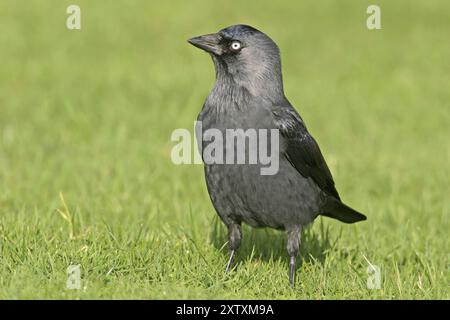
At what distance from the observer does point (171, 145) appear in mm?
10039

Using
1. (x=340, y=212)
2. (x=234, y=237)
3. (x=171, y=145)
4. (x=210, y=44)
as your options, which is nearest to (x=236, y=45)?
(x=210, y=44)

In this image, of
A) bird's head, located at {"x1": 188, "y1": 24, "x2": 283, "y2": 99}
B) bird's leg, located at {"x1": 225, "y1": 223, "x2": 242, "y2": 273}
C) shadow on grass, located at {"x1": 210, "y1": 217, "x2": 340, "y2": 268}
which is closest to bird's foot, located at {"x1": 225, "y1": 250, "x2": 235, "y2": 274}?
bird's leg, located at {"x1": 225, "y1": 223, "x2": 242, "y2": 273}

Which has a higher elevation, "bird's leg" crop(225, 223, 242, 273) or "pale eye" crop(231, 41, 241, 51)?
"pale eye" crop(231, 41, 241, 51)

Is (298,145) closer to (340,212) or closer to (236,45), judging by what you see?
(236,45)

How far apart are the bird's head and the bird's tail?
42.7 inches

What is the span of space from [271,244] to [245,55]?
173 cm

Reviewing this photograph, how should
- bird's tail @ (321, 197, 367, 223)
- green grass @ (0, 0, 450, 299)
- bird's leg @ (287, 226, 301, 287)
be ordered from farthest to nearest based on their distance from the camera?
bird's tail @ (321, 197, 367, 223), bird's leg @ (287, 226, 301, 287), green grass @ (0, 0, 450, 299)

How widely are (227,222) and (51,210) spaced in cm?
189

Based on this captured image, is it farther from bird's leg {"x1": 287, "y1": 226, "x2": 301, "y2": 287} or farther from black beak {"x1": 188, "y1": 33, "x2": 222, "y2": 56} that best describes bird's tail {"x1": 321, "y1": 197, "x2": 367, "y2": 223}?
black beak {"x1": 188, "y1": 33, "x2": 222, "y2": 56}

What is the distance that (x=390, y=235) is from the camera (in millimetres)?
7465

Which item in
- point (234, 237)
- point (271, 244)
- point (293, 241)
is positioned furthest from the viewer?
point (271, 244)

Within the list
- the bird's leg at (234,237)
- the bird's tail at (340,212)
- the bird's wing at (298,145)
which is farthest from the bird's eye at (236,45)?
the bird's tail at (340,212)

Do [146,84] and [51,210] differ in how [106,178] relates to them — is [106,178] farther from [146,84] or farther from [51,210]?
[146,84]

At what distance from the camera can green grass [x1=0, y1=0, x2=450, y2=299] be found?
5.60 metres
